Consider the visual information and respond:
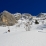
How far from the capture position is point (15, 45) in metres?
11.4

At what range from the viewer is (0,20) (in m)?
47.4

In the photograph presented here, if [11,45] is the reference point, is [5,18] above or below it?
above

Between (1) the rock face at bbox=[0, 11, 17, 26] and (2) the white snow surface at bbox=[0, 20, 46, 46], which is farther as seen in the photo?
(1) the rock face at bbox=[0, 11, 17, 26]

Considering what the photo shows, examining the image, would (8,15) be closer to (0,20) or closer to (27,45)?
(0,20)

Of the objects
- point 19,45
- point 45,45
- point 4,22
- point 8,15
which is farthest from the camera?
point 8,15

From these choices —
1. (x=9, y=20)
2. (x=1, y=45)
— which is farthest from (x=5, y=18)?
(x=1, y=45)

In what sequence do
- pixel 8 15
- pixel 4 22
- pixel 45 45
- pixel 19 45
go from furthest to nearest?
pixel 8 15 → pixel 4 22 → pixel 19 45 → pixel 45 45

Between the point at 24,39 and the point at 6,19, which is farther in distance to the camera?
the point at 6,19

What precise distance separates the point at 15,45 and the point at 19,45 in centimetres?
40

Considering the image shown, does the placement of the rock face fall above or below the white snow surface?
above

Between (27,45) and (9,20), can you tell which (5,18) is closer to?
(9,20)

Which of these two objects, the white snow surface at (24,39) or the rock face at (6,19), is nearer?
the white snow surface at (24,39)

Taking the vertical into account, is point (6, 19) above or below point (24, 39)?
above

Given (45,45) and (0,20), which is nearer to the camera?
(45,45)
